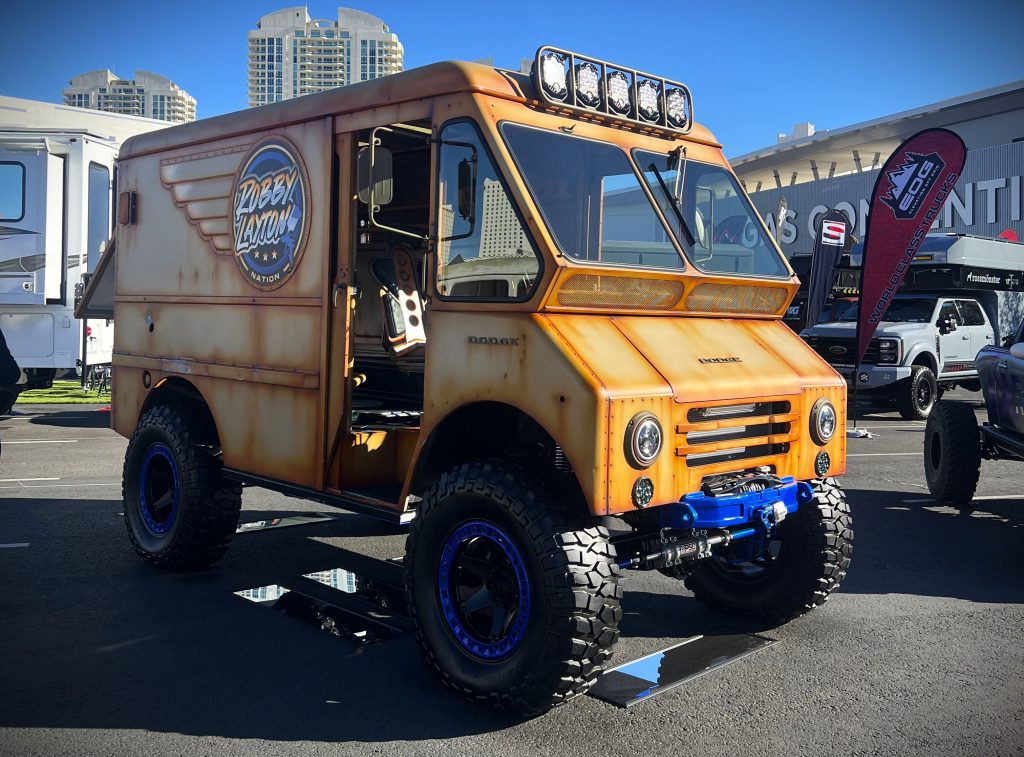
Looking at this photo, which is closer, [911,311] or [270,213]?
[270,213]

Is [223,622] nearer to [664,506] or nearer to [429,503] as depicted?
[429,503]

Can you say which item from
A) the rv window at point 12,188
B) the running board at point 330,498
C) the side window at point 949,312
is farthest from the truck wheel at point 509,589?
the side window at point 949,312

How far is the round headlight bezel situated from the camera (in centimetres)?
404

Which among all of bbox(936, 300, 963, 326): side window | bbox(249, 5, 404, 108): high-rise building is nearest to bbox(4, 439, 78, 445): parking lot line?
bbox(936, 300, 963, 326): side window

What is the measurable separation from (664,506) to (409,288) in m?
2.76

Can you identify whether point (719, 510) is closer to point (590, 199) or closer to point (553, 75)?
point (590, 199)

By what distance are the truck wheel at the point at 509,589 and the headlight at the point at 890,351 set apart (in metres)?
13.2

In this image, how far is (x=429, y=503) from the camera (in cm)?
447

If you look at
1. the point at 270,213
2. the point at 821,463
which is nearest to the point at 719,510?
the point at 821,463

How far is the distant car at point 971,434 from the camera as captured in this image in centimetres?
807

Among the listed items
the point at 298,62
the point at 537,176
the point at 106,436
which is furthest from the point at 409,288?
the point at 298,62

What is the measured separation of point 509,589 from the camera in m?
4.30

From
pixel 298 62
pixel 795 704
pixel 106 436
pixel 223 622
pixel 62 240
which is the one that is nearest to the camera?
pixel 795 704

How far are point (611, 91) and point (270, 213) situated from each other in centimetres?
211
